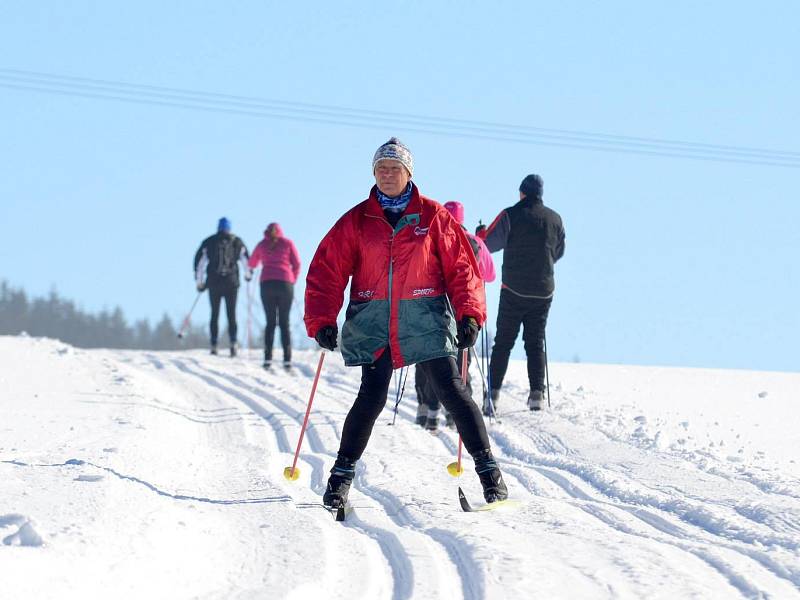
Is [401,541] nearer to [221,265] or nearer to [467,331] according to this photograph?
[467,331]

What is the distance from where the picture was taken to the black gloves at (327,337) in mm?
4863

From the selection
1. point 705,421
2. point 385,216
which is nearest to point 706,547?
point 385,216

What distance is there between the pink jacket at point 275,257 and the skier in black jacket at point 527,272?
4.96 metres

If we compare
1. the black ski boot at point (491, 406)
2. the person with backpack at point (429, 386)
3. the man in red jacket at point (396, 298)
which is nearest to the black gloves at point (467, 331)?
the man in red jacket at point (396, 298)

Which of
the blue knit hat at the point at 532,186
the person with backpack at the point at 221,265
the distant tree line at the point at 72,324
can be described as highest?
the blue knit hat at the point at 532,186

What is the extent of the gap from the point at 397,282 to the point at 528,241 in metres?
4.65

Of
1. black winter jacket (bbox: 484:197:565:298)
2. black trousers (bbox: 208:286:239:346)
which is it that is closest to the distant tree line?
black trousers (bbox: 208:286:239:346)

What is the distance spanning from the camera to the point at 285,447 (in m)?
7.68

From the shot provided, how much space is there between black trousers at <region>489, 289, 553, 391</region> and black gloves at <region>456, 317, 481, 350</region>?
467 cm

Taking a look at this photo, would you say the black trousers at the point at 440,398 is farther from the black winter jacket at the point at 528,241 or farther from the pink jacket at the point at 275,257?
the pink jacket at the point at 275,257

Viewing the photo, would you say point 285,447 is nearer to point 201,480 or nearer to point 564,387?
point 201,480

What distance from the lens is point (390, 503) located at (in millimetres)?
5027

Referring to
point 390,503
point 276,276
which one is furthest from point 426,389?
point 276,276

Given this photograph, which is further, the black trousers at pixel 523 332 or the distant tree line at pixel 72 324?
the distant tree line at pixel 72 324
